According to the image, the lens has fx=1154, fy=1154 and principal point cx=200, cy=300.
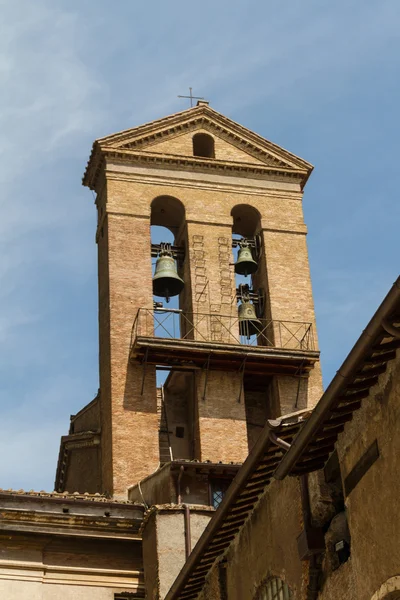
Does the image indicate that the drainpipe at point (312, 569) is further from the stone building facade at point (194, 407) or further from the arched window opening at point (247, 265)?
the arched window opening at point (247, 265)

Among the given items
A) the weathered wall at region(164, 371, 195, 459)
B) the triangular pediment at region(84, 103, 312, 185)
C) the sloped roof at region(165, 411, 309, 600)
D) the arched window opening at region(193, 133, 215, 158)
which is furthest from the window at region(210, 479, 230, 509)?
the arched window opening at region(193, 133, 215, 158)

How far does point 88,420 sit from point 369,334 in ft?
57.6

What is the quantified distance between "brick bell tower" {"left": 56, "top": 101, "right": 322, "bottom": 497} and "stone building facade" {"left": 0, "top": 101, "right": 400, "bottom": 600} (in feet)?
0.12

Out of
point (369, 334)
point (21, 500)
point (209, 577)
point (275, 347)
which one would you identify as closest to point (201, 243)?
point (275, 347)

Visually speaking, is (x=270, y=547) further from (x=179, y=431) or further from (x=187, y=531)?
(x=179, y=431)

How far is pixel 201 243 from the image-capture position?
2677cm

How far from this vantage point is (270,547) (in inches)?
486

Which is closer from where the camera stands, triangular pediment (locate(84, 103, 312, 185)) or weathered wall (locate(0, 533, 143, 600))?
weathered wall (locate(0, 533, 143, 600))

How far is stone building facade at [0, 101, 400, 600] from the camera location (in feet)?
40.1

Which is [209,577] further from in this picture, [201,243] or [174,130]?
[174,130]

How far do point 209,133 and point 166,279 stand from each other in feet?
16.5

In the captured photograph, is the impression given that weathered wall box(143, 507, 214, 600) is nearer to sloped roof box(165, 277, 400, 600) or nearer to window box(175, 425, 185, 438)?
sloped roof box(165, 277, 400, 600)

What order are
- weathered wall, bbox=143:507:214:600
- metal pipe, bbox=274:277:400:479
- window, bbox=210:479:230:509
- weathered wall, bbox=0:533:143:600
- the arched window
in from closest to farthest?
metal pipe, bbox=274:277:400:479
the arched window
weathered wall, bbox=143:507:214:600
weathered wall, bbox=0:533:143:600
window, bbox=210:479:230:509

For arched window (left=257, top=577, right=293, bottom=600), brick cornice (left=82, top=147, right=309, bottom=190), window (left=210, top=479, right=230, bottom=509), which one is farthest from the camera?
brick cornice (left=82, top=147, right=309, bottom=190)
